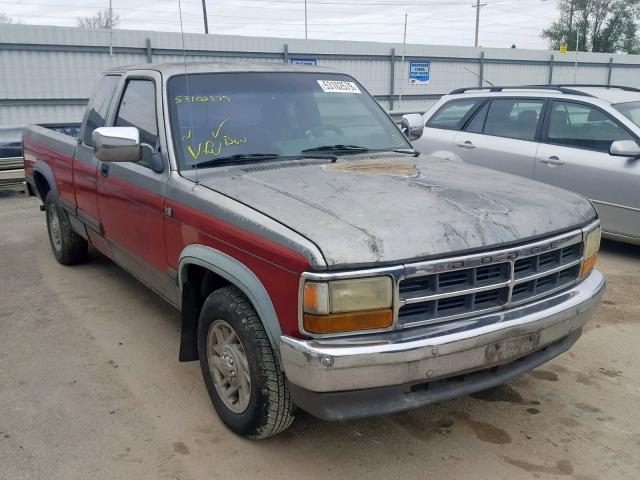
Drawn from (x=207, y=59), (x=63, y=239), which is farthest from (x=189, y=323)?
(x=207, y=59)

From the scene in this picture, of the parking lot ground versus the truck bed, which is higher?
the truck bed

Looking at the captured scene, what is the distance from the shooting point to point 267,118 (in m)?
3.83

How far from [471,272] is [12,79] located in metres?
13.5

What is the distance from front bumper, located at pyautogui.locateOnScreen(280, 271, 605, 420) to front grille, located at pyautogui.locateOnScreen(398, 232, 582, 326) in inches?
2.2

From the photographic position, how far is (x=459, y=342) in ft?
8.32

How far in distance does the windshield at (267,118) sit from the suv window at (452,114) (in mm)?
3519

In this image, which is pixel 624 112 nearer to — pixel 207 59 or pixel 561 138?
pixel 561 138

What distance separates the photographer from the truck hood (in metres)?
2.51

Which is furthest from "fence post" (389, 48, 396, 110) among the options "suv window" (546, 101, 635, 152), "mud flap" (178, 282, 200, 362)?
"mud flap" (178, 282, 200, 362)

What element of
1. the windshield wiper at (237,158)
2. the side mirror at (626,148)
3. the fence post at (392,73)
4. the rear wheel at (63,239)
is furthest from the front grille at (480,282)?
the fence post at (392,73)

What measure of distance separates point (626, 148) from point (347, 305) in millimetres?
4537

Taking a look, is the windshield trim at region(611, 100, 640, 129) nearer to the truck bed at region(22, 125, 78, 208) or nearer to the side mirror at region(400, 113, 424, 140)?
the side mirror at region(400, 113, 424, 140)

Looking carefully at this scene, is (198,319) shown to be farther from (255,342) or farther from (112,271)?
(112,271)

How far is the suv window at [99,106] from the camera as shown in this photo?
4734 mm
